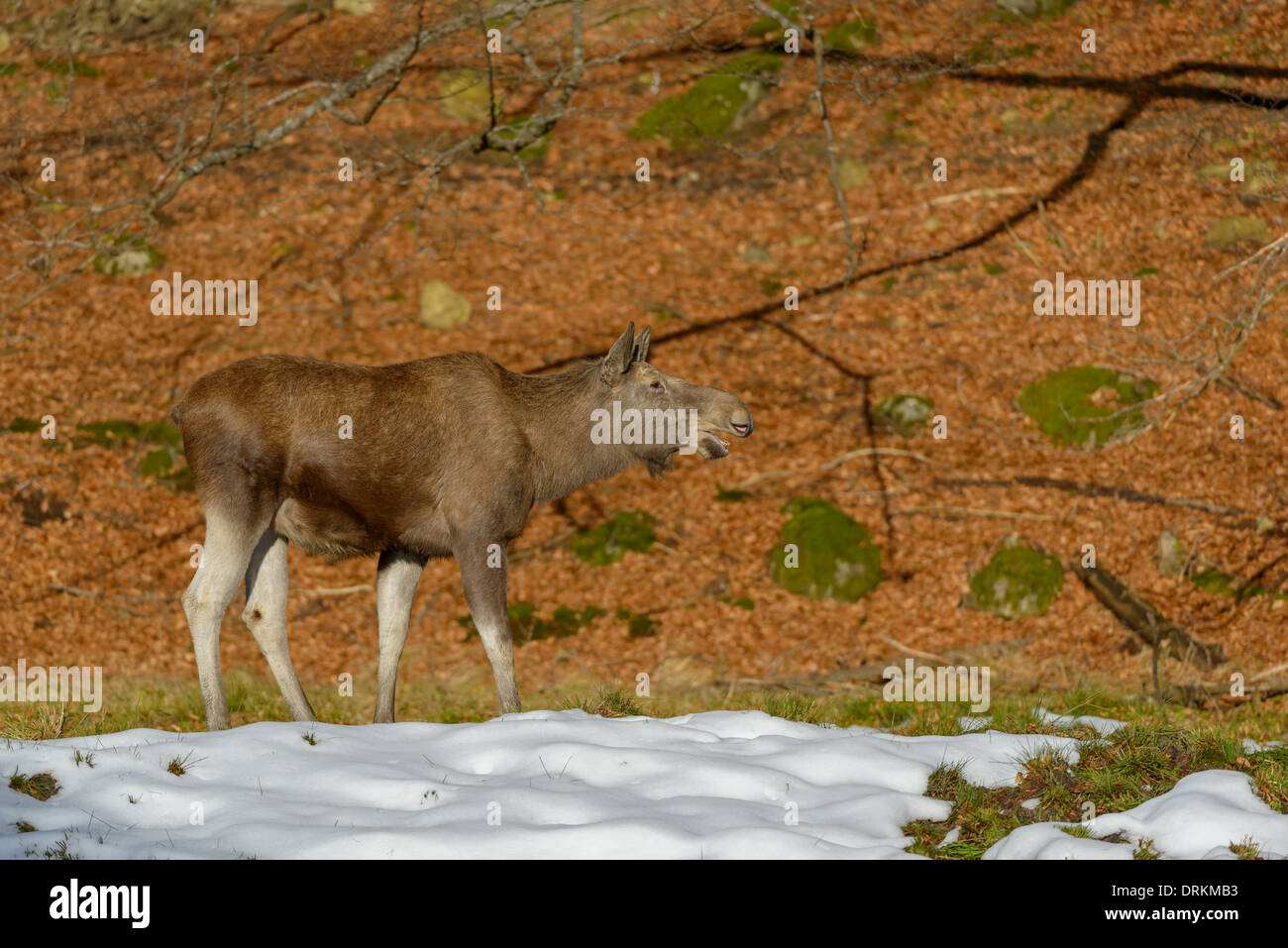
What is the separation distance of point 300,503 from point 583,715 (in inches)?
101

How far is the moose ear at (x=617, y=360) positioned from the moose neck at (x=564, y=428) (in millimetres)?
121

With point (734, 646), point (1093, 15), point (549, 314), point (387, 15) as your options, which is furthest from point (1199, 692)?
point (387, 15)

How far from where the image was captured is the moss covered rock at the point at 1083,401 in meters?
16.1

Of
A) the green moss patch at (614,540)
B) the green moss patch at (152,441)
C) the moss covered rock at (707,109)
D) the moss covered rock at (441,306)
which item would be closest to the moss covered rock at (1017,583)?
the green moss patch at (614,540)

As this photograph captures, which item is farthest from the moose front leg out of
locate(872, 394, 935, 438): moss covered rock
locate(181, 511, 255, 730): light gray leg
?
locate(872, 394, 935, 438): moss covered rock

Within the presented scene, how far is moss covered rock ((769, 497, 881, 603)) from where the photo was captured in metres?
14.5

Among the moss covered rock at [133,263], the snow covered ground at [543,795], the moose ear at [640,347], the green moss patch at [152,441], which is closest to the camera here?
the snow covered ground at [543,795]

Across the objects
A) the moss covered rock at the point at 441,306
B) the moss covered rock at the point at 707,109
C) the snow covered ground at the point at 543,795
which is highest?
the moss covered rock at the point at 707,109

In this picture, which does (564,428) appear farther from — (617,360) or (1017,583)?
(1017,583)

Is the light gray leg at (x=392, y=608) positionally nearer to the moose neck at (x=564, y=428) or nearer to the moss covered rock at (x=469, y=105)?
the moose neck at (x=564, y=428)

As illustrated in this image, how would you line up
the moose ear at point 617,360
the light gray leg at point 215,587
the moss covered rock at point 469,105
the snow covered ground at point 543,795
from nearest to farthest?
the snow covered ground at point 543,795 < the light gray leg at point 215,587 < the moose ear at point 617,360 < the moss covered rock at point 469,105

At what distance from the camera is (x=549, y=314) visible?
19.5 m

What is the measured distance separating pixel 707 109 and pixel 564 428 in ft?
49.3

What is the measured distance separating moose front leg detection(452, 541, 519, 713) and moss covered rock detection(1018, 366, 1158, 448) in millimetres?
9695
